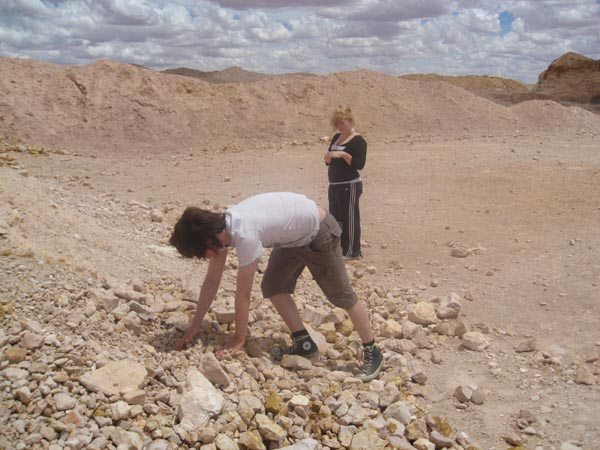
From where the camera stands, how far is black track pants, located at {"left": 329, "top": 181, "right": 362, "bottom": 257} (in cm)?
636

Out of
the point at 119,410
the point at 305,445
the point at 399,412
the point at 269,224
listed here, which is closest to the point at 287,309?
the point at 269,224

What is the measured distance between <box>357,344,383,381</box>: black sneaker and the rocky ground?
8 centimetres

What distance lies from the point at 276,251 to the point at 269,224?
54 centimetres

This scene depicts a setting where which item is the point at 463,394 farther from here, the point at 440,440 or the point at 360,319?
the point at 360,319

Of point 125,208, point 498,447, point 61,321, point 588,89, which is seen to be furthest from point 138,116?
point 588,89

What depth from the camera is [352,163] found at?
6195 millimetres

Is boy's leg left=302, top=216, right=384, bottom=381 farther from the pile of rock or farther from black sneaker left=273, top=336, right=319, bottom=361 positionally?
black sneaker left=273, top=336, right=319, bottom=361

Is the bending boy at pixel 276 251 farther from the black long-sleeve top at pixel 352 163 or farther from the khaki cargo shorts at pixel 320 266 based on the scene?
the black long-sleeve top at pixel 352 163

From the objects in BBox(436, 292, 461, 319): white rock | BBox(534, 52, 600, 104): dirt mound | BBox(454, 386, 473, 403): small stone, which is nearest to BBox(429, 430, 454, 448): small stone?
BBox(454, 386, 473, 403): small stone

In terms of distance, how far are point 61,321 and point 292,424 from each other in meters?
1.61

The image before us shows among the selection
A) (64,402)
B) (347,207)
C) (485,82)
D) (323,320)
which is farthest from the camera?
(485,82)

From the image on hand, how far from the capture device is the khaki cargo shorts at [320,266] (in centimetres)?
378

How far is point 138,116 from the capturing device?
1739cm

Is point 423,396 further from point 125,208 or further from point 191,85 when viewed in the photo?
point 191,85
